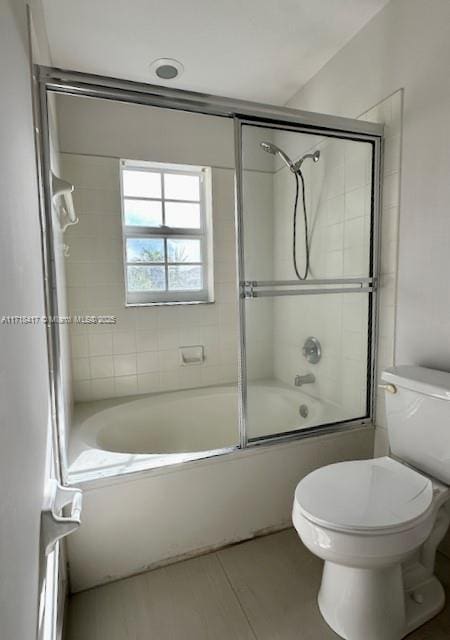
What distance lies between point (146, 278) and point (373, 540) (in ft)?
6.62

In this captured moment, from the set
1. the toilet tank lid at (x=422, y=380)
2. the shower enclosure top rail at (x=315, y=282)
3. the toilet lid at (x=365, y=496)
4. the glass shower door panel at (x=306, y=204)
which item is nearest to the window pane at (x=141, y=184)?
the glass shower door panel at (x=306, y=204)

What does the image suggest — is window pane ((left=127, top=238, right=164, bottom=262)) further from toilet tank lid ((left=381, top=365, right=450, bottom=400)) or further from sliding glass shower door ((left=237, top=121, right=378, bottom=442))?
toilet tank lid ((left=381, top=365, right=450, bottom=400))

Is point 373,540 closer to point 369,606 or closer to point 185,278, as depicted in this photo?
point 369,606

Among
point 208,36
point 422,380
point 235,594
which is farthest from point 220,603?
point 208,36

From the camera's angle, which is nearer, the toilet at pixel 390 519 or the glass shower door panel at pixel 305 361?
the toilet at pixel 390 519

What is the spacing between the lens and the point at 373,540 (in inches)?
41.4

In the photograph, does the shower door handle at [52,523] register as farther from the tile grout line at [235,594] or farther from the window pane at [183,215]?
the window pane at [183,215]

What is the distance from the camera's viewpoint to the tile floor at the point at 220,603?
1.25m

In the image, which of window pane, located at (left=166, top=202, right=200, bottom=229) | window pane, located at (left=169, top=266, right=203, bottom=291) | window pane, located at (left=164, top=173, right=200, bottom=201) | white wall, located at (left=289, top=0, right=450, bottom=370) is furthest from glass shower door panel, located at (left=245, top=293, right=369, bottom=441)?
window pane, located at (left=164, top=173, right=200, bottom=201)

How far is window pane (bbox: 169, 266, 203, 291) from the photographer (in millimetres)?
2592

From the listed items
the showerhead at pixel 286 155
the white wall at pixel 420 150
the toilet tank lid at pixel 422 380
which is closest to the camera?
the toilet tank lid at pixel 422 380

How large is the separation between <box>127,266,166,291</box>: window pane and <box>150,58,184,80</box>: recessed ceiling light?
3.88 feet

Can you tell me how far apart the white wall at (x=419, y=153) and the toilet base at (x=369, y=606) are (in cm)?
73

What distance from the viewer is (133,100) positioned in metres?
1.39
